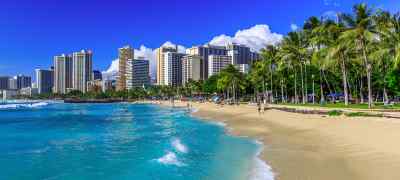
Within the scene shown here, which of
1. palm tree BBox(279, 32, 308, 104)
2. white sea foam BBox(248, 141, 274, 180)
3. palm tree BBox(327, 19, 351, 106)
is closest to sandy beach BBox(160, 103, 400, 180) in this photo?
white sea foam BBox(248, 141, 274, 180)

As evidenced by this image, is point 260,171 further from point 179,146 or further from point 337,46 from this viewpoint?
point 337,46

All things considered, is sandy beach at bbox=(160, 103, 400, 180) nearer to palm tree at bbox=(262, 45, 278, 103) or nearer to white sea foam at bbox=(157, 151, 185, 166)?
white sea foam at bbox=(157, 151, 185, 166)

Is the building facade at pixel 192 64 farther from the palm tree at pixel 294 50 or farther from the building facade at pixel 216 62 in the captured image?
the palm tree at pixel 294 50

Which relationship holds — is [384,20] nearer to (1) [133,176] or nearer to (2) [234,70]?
(1) [133,176]

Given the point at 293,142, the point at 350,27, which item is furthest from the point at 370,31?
the point at 293,142

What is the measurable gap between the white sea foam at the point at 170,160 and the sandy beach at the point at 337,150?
12.8 feet

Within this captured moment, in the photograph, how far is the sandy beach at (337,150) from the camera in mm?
12242

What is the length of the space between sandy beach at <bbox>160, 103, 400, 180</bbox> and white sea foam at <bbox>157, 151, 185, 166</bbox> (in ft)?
12.8

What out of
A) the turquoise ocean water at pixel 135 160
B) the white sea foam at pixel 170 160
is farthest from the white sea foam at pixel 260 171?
the white sea foam at pixel 170 160

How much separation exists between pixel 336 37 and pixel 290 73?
2828cm

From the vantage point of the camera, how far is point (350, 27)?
3997 centimetres

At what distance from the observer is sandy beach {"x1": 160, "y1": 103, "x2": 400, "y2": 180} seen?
12.2 m

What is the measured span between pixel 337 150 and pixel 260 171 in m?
4.69

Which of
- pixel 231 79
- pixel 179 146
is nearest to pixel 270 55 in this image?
pixel 231 79
